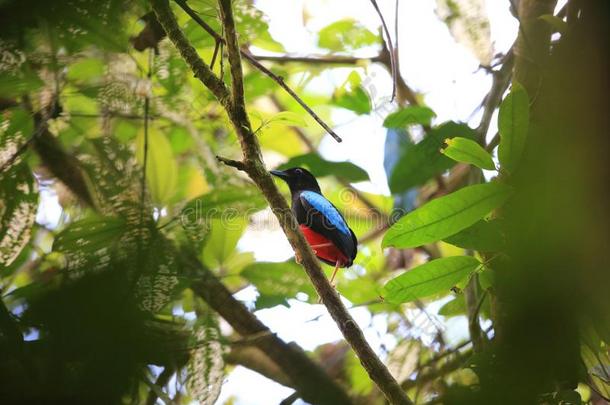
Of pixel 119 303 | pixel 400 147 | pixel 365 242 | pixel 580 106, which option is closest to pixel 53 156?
pixel 400 147

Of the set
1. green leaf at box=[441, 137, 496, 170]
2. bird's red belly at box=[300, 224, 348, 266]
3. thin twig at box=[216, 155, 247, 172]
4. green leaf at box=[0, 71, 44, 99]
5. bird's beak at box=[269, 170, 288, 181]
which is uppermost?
bird's beak at box=[269, 170, 288, 181]

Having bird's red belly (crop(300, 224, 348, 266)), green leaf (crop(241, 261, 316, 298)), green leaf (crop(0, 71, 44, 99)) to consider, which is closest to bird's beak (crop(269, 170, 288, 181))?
bird's red belly (crop(300, 224, 348, 266))

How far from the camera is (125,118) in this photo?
274 cm

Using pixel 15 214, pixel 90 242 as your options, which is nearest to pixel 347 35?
pixel 15 214

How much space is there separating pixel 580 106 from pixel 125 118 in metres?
2.12

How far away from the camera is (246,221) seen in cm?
306

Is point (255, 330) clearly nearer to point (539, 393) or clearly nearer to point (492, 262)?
point (492, 262)

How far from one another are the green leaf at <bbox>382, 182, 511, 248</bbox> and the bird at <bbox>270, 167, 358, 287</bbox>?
93.5 inches

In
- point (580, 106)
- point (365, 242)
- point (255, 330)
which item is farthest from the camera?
point (365, 242)

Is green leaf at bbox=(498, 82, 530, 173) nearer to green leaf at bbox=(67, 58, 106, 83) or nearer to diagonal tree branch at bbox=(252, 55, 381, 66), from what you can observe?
green leaf at bbox=(67, 58, 106, 83)

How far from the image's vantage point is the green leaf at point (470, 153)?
2006 mm

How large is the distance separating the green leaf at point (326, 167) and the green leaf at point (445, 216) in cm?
167

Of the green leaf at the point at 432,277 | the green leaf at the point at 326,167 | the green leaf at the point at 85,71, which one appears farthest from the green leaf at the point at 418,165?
the green leaf at the point at 85,71

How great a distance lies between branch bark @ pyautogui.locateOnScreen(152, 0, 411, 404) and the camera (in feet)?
7.16
